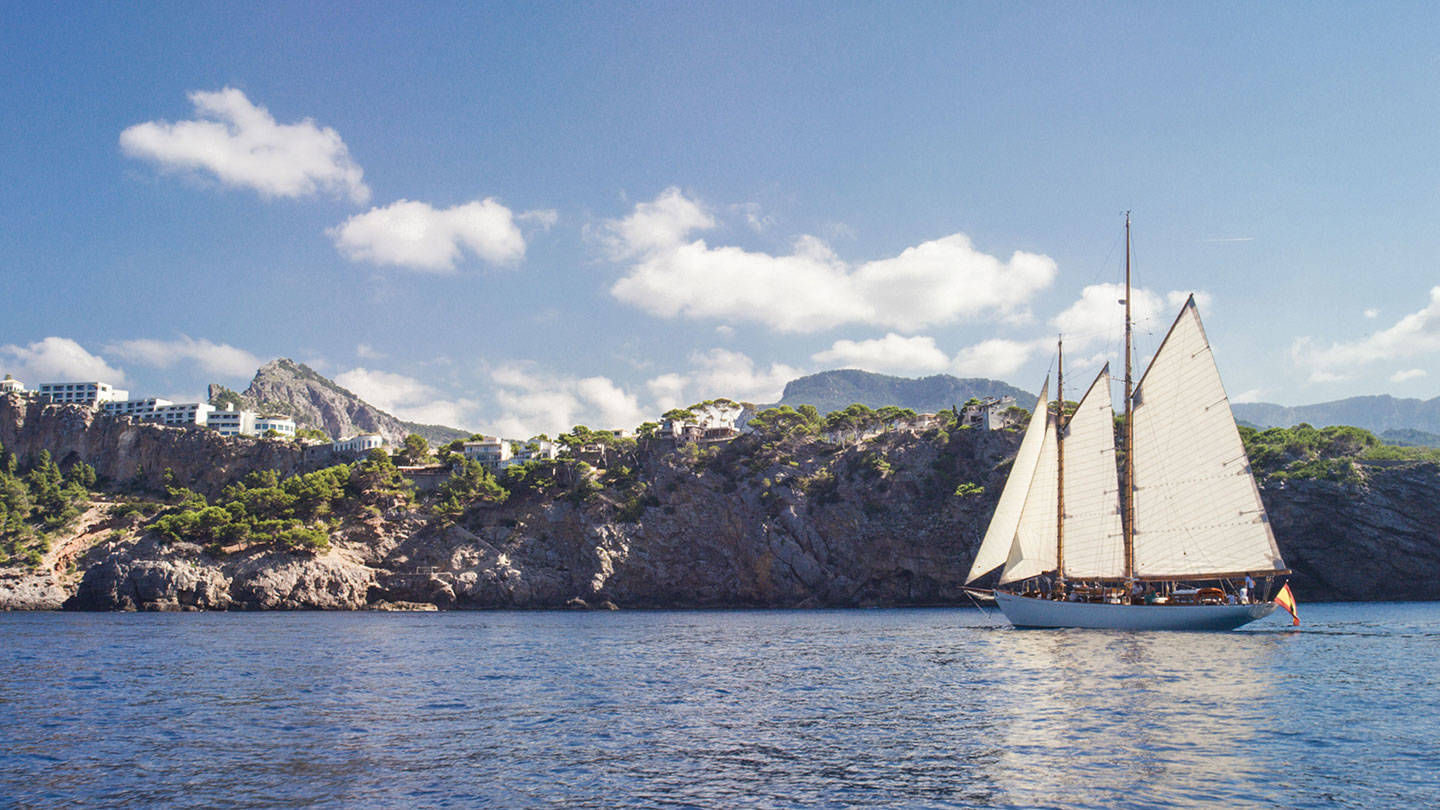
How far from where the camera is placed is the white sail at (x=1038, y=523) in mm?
62281

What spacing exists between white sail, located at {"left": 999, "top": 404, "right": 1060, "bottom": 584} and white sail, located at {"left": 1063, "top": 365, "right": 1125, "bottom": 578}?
1468mm

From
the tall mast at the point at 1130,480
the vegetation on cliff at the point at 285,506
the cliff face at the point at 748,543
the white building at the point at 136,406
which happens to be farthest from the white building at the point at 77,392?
the tall mast at the point at 1130,480

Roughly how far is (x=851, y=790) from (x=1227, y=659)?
29.9 m

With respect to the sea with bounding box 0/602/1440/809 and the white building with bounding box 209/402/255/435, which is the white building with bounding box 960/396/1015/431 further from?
the white building with bounding box 209/402/255/435

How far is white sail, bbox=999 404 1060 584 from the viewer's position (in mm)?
62281

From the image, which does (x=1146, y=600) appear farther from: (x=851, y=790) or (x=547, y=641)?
(x=851, y=790)

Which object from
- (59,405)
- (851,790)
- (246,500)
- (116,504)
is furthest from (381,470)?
(851,790)

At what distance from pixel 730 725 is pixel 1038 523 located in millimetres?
44811

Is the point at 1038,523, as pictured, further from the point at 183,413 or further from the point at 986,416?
the point at 183,413

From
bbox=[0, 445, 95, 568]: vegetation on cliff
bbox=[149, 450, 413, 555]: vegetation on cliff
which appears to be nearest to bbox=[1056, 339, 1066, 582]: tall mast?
bbox=[149, 450, 413, 555]: vegetation on cliff

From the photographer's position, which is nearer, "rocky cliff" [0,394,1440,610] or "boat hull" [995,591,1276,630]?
"boat hull" [995,591,1276,630]

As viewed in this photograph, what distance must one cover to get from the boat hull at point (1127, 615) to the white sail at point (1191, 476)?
2595mm

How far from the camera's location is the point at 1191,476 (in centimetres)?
5544

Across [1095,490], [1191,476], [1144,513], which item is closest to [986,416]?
[1095,490]
